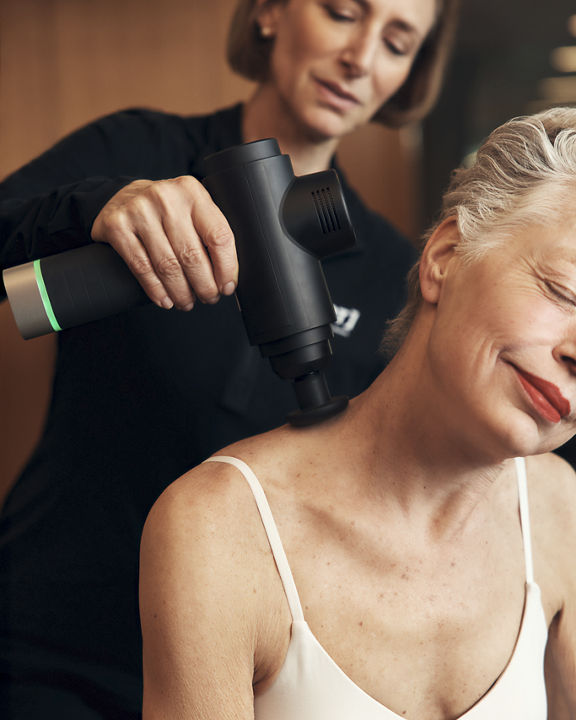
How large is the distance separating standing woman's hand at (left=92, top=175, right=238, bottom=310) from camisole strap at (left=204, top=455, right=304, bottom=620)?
26cm

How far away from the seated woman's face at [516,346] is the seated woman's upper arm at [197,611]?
0.32 m

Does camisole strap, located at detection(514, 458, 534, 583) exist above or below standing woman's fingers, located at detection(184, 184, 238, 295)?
below

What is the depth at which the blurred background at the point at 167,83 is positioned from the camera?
2.01 meters

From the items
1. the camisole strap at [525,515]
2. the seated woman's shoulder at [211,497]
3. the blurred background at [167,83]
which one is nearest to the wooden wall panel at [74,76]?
the blurred background at [167,83]

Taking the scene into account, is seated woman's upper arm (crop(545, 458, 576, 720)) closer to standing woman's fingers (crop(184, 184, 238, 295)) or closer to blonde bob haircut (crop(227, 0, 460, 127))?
standing woman's fingers (crop(184, 184, 238, 295))

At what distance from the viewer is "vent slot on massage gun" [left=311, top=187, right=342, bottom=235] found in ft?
2.95

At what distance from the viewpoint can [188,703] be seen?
87 centimetres

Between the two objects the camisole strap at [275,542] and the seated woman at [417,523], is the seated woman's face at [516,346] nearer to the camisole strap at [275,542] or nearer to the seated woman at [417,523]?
the seated woman at [417,523]

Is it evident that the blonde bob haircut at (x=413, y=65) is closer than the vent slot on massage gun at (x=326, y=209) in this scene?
No

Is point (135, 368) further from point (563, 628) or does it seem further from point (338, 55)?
point (563, 628)

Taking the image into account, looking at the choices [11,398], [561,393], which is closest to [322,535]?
[561,393]

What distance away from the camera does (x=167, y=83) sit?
219 centimetres

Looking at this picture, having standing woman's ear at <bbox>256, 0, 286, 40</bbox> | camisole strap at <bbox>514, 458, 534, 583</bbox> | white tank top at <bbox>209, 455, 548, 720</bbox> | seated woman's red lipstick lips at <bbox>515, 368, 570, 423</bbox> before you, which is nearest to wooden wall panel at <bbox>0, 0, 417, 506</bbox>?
standing woman's ear at <bbox>256, 0, 286, 40</bbox>

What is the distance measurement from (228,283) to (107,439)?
0.49 m
